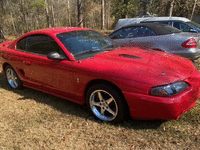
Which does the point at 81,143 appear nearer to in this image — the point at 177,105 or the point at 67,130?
the point at 67,130

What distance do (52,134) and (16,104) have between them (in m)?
1.56

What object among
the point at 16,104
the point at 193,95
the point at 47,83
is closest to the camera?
the point at 193,95

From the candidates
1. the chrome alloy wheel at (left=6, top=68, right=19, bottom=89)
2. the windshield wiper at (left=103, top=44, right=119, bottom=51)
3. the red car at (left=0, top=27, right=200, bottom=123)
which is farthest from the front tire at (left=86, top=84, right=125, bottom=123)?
the chrome alloy wheel at (left=6, top=68, right=19, bottom=89)

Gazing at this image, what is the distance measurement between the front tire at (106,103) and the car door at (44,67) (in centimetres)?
48

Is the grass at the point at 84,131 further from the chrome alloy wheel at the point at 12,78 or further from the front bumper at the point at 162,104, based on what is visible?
the chrome alloy wheel at the point at 12,78

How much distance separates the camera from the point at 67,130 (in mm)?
2791

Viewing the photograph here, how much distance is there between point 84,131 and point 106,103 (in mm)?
557

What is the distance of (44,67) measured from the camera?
11.1 feet

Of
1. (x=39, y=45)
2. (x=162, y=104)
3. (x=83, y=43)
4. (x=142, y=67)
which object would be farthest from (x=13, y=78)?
(x=162, y=104)

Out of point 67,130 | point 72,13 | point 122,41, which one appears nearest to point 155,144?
point 67,130

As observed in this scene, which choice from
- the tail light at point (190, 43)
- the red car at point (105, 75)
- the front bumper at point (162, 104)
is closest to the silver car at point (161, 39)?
the tail light at point (190, 43)

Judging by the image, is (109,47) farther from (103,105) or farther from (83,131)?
(83,131)

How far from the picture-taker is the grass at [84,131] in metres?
2.40

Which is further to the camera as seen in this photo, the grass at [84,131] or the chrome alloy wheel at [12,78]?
the chrome alloy wheel at [12,78]
